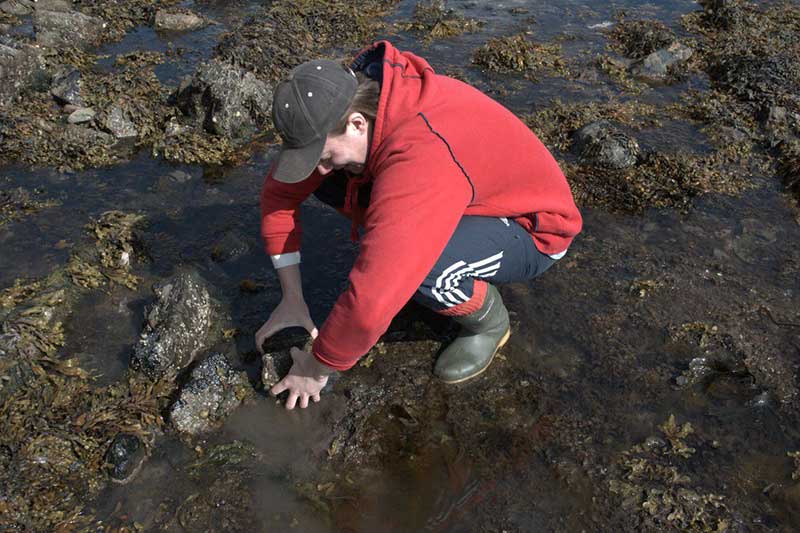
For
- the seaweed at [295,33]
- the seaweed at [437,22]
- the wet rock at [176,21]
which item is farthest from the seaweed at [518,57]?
the wet rock at [176,21]

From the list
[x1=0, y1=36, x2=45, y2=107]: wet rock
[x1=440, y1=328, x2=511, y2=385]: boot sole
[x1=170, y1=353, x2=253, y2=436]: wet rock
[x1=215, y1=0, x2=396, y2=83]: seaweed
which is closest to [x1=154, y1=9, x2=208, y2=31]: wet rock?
[x1=215, y1=0, x2=396, y2=83]: seaweed

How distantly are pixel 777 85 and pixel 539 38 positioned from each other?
2774 mm

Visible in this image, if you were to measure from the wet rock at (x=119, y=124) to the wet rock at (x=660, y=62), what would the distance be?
5458 mm

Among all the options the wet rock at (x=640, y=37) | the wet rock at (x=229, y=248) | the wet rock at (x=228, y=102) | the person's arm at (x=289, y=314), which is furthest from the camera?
the wet rock at (x=640, y=37)

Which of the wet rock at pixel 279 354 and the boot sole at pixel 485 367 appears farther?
the boot sole at pixel 485 367

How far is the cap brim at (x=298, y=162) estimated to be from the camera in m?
2.64

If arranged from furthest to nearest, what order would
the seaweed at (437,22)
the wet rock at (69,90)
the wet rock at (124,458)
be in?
the seaweed at (437,22)
the wet rock at (69,90)
the wet rock at (124,458)

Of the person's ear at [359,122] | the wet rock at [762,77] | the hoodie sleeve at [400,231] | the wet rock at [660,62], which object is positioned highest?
the person's ear at [359,122]

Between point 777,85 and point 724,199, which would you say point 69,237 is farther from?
point 777,85

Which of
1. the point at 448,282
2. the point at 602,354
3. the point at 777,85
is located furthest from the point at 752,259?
the point at 777,85

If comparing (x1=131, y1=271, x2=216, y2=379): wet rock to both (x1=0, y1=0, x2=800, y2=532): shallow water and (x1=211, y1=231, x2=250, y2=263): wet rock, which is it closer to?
(x1=0, y1=0, x2=800, y2=532): shallow water

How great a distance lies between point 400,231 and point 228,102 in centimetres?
412

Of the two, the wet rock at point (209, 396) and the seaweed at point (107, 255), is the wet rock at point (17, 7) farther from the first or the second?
the wet rock at point (209, 396)

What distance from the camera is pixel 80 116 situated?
20.0 ft
